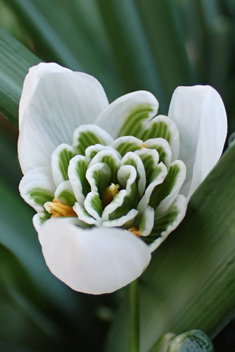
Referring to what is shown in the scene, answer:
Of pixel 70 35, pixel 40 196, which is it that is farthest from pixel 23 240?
pixel 70 35

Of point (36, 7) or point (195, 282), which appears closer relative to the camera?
point (195, 282)

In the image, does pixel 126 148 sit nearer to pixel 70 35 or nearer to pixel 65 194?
pixel 65 194

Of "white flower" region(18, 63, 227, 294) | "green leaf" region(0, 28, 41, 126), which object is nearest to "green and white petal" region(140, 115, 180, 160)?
"white flower" region(18, 63, 227, 294)

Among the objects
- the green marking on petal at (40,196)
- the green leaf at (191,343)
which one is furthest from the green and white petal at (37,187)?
the green leaf at (191,343)

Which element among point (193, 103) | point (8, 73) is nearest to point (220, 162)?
point (193, 103)

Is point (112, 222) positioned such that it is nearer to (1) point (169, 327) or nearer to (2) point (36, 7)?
(1) point (169, 327)

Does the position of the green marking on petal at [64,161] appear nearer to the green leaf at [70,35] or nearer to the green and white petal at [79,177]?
the green and white petal at [79,177]

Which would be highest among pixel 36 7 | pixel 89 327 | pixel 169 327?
pixel 36 7
